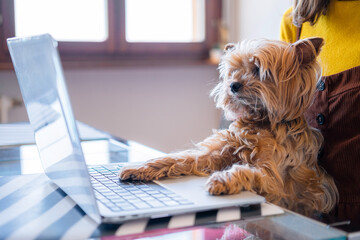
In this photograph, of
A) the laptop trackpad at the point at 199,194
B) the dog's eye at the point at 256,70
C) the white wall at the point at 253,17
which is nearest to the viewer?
the laptop trackpad at the point at 199,194

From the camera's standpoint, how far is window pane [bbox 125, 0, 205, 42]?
3307 mm

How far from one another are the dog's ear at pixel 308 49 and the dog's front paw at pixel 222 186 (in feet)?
1.41

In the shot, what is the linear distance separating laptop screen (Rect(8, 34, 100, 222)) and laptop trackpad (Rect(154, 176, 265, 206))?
188 mm

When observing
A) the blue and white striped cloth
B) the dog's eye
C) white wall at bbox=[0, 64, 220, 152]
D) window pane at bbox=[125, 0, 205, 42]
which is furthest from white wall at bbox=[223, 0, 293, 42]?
the blue and white striped cloth

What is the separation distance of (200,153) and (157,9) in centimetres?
240

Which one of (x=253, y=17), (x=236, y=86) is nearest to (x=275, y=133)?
(x=236, y=86)

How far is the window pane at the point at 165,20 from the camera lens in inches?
130

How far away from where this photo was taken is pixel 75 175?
775 mm

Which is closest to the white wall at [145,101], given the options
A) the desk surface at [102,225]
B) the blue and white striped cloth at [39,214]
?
the blue and white striped cloth at [39,214]

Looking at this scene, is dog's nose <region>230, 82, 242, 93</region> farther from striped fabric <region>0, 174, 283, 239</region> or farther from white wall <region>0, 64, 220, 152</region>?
white wall <region>0, 64, 220, 152</region>

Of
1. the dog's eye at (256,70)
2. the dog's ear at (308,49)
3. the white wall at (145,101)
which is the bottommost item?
the white wall at (145,101)

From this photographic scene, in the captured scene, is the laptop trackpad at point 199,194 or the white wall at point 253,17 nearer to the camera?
the laptop trackpad at point 199,194

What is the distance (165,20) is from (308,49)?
7.92 ft

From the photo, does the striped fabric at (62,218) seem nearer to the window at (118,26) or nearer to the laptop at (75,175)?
the laptop at (75,175)
